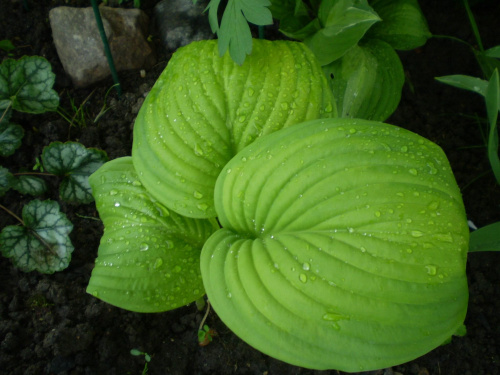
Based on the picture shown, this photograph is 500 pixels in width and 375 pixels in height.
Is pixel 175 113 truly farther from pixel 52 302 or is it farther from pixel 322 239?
pixel 52 302

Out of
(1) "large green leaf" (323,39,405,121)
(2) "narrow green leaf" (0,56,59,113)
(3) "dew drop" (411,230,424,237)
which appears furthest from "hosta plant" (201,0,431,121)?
(2) "narrow green leaf" (0,56,59,113)

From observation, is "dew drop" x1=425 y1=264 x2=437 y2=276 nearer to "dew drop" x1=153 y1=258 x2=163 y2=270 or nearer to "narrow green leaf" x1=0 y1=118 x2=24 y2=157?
"dew drop" x1=153 y1=258 x2=163 y2=270

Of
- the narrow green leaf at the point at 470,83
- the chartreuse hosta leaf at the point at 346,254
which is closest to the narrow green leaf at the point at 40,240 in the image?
the chartreuse hosta leaf at the point at 346,254

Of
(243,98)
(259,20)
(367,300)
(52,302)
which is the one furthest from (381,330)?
(52,302)

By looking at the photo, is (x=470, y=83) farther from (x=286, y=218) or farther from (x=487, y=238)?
(x=286, y=218)

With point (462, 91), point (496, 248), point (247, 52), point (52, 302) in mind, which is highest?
point (247, 52)

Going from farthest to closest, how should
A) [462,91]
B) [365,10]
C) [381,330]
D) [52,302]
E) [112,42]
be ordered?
[462,91], [112,42], [52,302], [365,10], [381,330]
